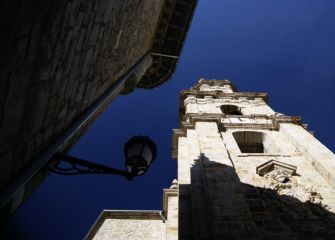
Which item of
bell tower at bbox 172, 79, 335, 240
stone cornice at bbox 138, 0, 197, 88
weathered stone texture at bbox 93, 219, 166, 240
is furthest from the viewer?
weathered stone texture at bbox 93, 219, 166, 240

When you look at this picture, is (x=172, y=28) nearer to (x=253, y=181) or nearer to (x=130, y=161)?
(x=253, y=181)

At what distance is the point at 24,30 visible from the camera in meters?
2.49

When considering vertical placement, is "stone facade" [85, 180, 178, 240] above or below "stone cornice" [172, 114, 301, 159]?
below

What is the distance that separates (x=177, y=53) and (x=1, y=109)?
15129mm

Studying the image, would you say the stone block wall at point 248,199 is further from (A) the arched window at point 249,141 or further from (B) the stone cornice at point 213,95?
(B) the stone cornice at point 213,95

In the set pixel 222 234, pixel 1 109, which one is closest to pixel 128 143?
pixel 1 109

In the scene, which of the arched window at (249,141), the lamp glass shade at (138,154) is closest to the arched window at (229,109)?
the arched window at (249,141)

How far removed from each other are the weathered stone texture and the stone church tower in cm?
5

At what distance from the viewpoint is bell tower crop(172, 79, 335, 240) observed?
7.14 meters

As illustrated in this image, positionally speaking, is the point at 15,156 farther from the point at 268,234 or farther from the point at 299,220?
the point at 299,220

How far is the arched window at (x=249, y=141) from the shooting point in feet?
46.3

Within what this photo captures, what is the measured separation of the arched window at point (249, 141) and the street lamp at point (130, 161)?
33.3 feet

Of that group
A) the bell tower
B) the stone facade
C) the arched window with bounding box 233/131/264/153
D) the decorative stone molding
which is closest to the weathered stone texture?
the stone facade

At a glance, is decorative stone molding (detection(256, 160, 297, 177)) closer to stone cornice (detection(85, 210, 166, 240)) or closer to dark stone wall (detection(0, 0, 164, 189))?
dark stone wall (detection(0, 0, 164, 189))
